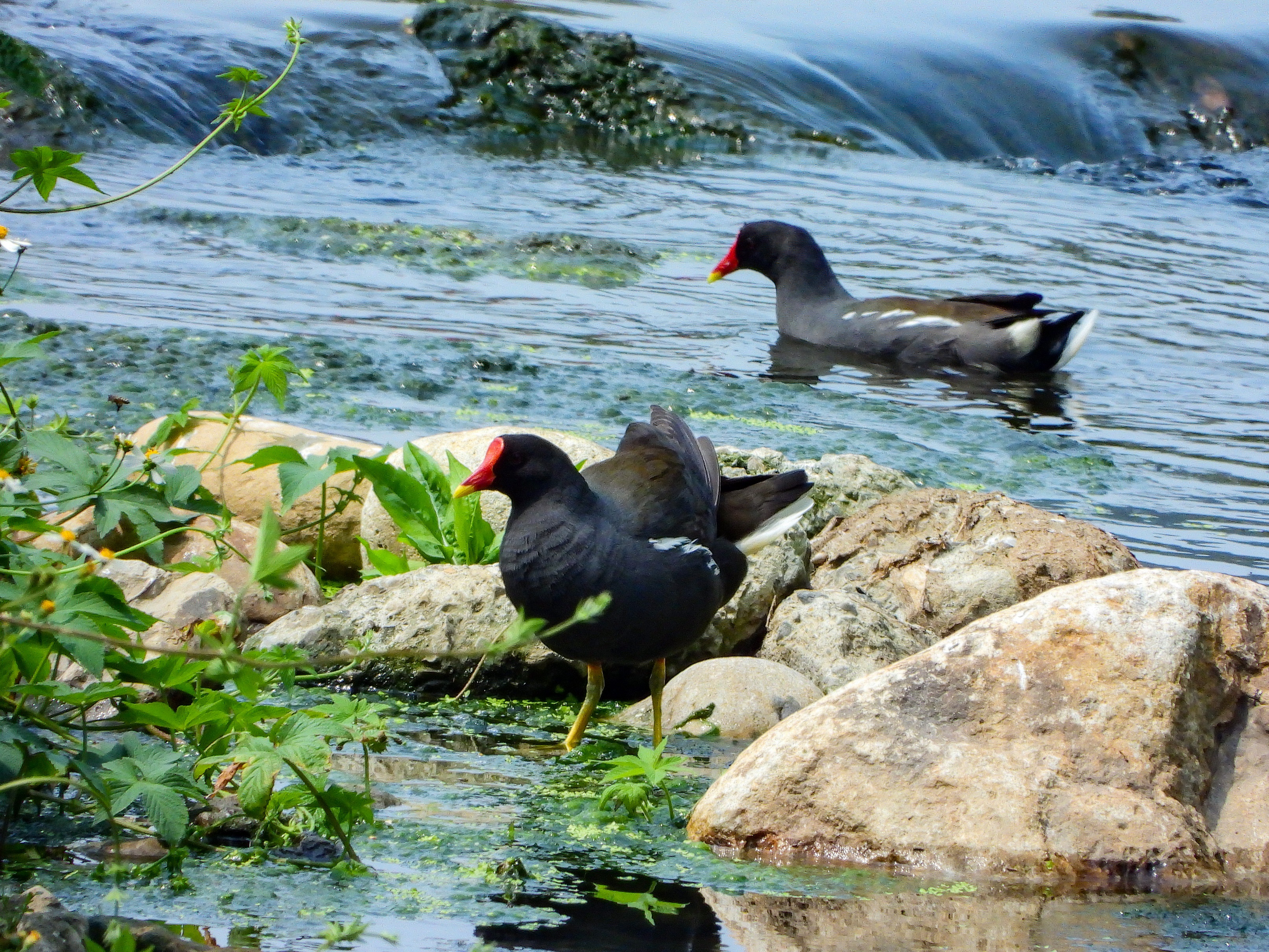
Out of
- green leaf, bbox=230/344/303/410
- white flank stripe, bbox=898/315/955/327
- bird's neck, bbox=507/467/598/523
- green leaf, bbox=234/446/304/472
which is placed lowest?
white flank stripe, bbox=898/315/955/327

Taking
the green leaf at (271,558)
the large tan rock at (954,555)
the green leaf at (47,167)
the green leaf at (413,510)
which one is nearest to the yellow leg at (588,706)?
the green leaf at (413,510)

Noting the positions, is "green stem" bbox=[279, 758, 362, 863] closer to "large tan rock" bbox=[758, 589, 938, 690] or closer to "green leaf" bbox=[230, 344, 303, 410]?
"green leaf" bbox=[230, 344, 303, 410]

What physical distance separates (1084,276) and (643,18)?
32.5 ft

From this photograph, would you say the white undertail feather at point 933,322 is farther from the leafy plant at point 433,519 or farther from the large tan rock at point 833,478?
the leafy plant at point 433,519

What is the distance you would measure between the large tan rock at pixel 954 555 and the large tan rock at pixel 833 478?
13 cm

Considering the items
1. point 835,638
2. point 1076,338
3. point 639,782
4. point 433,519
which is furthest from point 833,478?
point 1076,338

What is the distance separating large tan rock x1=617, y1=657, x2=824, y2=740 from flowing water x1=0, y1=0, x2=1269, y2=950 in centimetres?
74

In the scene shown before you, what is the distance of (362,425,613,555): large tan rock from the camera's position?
5.81 metres

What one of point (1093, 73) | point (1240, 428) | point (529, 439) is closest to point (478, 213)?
point (1240, 428)

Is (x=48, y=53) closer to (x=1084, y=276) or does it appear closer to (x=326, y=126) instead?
(x=326, y=126)

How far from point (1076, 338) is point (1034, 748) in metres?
7.13

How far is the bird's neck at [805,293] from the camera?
11.0 meters

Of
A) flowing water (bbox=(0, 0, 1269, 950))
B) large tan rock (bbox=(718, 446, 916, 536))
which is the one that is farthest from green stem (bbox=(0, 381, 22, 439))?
large tan rock (bbox=(718, 446, 916, 536))

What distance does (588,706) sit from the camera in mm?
4699
